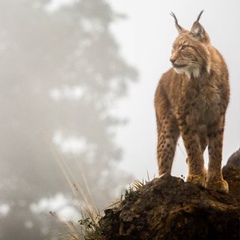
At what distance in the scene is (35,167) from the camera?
23625 millimetres

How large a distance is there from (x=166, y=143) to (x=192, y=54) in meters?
1.37

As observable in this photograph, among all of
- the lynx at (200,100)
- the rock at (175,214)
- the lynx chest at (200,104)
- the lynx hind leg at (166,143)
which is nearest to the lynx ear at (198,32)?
the lynx at (200,100)

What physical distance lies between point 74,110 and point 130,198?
657 inches

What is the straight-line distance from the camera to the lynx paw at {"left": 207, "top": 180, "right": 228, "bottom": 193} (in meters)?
7.84

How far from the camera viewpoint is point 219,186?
7.89 meters

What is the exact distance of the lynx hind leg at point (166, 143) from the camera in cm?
862

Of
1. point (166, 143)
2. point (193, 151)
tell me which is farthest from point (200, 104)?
point (166, 143)

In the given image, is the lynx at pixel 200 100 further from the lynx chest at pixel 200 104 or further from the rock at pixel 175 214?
the rock at pixel 175 214

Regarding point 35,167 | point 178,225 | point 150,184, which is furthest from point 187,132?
point 35,167

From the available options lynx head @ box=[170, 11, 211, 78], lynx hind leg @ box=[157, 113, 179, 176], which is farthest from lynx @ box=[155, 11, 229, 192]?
lynx hind leg @ box=[157, 113, 179, 176]

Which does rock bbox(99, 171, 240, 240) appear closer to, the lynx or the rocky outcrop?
the rocky outcrop

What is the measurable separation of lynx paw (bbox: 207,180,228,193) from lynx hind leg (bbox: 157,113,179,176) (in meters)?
0.81

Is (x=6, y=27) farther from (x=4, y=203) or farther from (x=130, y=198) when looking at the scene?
(x=130, y=198)

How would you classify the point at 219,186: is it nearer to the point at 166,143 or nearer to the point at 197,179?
the point at 197,179
